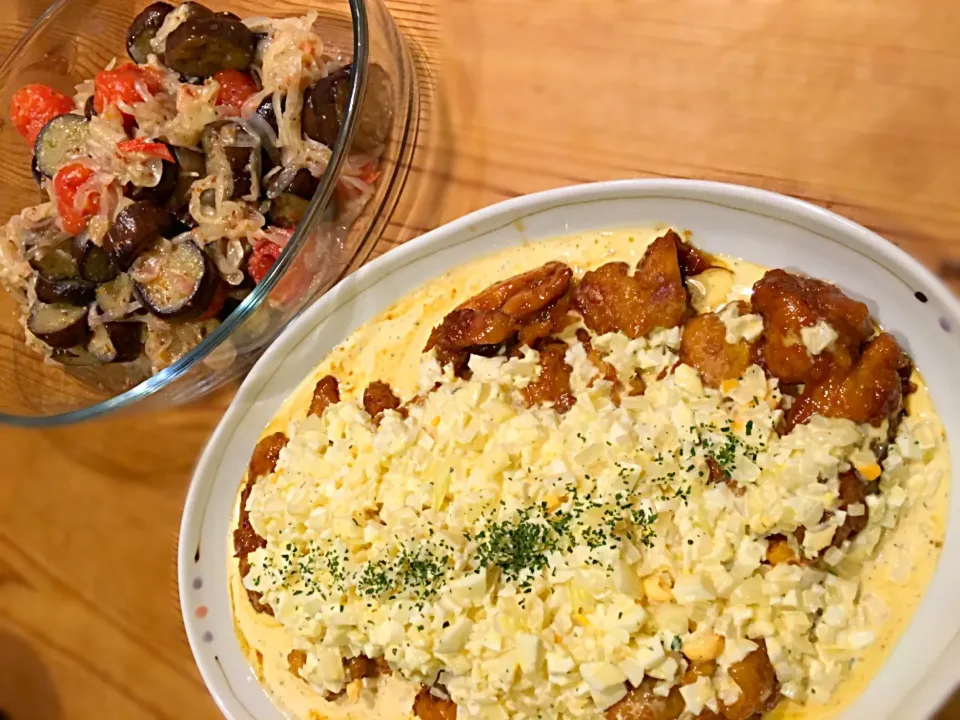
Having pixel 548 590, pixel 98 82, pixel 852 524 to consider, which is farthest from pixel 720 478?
pixel 98 82

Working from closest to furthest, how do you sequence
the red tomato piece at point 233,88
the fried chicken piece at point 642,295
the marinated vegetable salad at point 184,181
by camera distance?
the fried chicken piece at point 642,295 → the marinated vegetable salad at point 184,181 → the red tomato piece at point 233,88

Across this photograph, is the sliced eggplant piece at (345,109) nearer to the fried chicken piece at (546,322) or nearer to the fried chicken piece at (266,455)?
the fried chicken piece at (546,322)

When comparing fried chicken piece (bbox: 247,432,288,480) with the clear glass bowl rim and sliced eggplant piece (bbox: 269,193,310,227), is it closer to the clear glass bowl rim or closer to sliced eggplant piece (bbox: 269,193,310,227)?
the clear glass bowl rim

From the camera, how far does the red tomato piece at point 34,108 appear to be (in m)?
2.71

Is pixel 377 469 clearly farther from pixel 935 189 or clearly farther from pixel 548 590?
pixel 935 189

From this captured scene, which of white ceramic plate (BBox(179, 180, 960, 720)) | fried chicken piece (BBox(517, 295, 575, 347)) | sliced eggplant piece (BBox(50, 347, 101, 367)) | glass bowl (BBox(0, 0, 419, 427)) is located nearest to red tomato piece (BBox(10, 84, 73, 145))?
glass bowl (BBox(0, 0, 419, 427))

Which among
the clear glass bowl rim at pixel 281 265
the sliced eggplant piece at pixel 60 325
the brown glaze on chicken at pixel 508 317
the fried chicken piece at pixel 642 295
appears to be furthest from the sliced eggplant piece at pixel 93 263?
the fried chicken piece at pixel 642 295

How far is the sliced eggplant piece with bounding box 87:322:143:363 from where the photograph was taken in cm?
243

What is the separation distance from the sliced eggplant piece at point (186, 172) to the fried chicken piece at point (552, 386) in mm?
1176

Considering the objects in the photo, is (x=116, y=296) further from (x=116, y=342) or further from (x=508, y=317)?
(x=508, y=317)

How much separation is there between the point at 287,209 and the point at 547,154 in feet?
2.50

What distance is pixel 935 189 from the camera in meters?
1.92

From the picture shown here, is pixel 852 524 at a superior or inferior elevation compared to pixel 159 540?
superior

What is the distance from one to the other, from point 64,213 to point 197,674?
1448 mm
